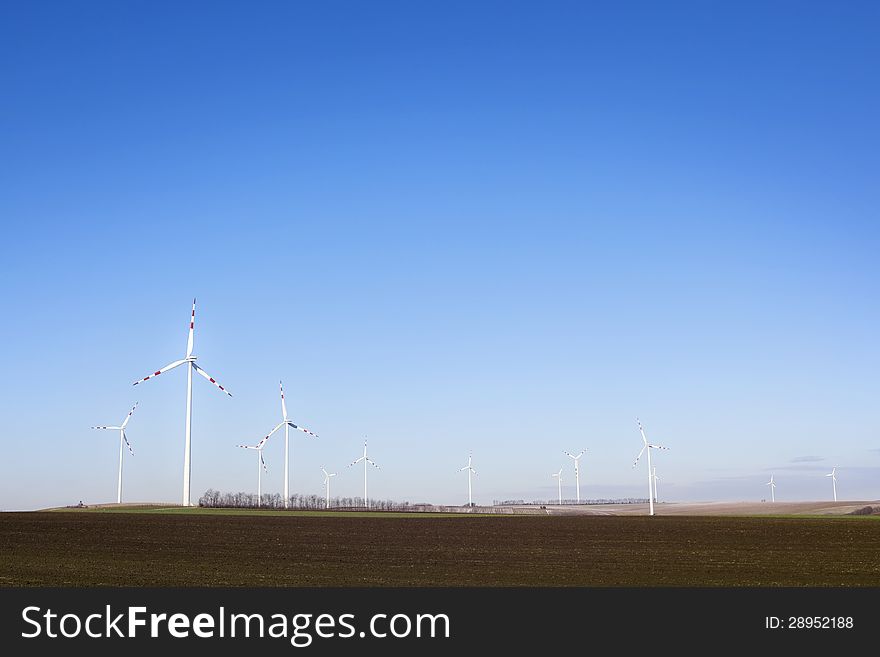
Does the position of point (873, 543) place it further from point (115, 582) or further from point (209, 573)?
point (115, 582)

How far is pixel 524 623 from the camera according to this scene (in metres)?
19.8

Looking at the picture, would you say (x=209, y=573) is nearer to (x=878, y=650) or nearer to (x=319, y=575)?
(x=319, y=575)

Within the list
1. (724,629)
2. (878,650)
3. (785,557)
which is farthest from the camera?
(785,557)

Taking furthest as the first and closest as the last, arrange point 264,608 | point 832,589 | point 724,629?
1. point 832,589
2. point 264,608
3. point 724,629

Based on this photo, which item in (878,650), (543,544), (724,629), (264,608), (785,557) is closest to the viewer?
(878,650)

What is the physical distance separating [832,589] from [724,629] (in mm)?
8966

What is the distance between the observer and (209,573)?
101 feet

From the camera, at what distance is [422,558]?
126 ft

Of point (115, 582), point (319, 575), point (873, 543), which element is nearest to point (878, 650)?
point (319, 575)

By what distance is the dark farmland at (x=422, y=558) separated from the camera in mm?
28984

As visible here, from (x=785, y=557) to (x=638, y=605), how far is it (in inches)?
861

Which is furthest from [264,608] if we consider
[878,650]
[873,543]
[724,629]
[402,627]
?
[873,543]

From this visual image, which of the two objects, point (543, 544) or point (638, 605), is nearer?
point (638, 605)

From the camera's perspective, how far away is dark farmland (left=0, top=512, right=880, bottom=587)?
29.0 m
